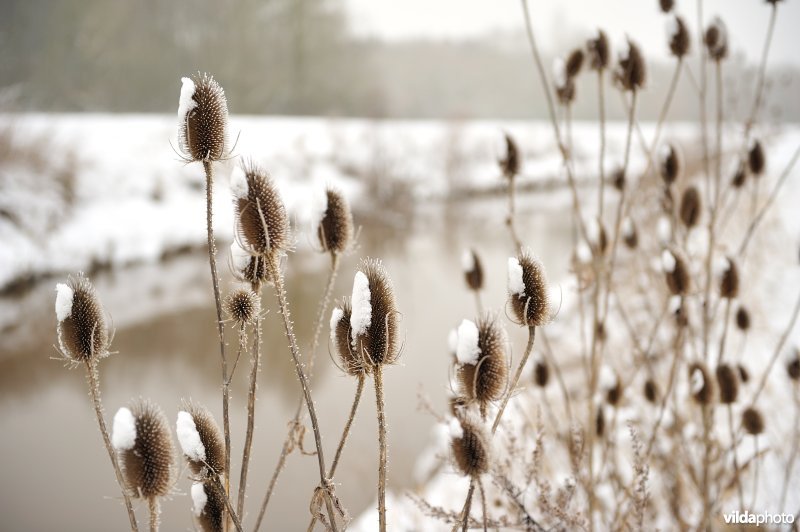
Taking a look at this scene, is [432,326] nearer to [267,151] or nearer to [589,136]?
[267,151]

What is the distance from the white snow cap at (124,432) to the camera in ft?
2.23

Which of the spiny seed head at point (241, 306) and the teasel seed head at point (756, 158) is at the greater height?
the teasel seed head at point (756, 158)

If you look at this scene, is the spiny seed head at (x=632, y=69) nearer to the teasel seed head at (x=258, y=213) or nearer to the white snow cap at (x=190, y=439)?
the teasel seed head at (x=258, y=213)

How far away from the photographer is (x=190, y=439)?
724 millimetres

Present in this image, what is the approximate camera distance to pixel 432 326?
7.12 m

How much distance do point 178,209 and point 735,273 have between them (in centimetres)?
1050

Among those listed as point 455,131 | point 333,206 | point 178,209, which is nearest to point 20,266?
point 178,209

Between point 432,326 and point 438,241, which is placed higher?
point 438,241

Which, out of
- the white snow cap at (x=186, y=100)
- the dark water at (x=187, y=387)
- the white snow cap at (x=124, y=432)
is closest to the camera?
the white snow cap at (x=124, y=432)

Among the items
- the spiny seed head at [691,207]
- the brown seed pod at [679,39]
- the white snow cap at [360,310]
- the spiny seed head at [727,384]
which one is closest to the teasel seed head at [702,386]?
the spiny seed head at [727,384]

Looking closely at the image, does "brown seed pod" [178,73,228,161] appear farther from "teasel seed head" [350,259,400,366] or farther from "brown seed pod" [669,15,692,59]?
"brown seed pod" [669,15,692,59]

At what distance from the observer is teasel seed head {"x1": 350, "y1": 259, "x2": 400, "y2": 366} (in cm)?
73

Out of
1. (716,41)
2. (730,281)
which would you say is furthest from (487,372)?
(716,41)

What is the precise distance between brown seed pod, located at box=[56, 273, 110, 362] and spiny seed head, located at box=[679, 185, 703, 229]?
1546 mm
